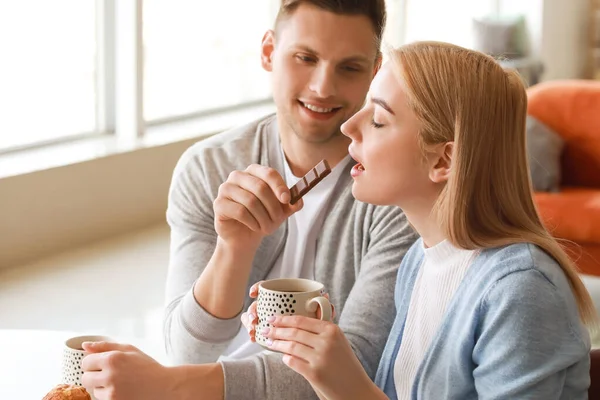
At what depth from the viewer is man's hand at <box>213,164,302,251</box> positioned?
4.87 feet

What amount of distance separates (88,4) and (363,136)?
3504 millimetres

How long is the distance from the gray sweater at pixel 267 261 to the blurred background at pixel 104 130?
1.32 m

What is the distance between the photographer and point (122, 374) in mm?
1245

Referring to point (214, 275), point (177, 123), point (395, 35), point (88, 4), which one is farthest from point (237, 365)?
point (395, 35)

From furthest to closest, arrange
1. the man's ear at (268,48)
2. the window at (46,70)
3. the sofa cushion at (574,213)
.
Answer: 1. the window at (46,70)
2. the sofa cushion at (574,213)
3. the man's ear at (268,48)

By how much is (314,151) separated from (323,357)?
749 mm

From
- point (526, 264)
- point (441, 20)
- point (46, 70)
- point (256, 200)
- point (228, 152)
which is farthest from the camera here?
point (441, 20)

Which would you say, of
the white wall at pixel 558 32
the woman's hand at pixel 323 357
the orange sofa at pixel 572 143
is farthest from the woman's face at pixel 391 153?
the white wall at pixel 558 32

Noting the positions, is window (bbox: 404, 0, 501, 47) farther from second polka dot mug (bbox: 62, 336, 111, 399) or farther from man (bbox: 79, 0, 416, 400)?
second polka dot mug (bbox: 62, 336, 111, 399)

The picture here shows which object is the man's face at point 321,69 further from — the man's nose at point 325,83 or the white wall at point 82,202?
the white wall at point 82,202

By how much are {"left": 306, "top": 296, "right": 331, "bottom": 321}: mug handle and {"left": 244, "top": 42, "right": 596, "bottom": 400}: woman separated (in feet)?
0.13

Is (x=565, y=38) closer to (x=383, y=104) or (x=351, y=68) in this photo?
(x=351, y=68)

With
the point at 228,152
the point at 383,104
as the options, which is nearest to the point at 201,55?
the point at 228,152

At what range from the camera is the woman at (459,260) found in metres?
1.17
